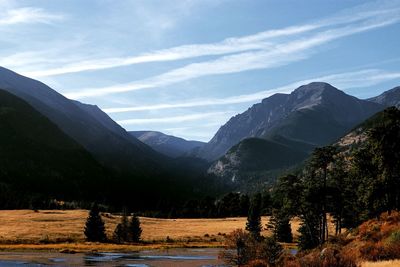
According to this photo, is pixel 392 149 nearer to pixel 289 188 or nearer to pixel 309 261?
pixel 289 188

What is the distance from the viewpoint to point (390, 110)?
7738 centimetres

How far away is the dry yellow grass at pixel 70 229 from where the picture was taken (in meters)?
118

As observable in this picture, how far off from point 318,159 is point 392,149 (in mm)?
12893

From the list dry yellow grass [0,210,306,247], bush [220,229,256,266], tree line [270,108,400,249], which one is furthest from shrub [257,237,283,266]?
dry yellow grass [0,210,306,247]

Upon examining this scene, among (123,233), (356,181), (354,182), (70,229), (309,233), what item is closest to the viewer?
(309,233)

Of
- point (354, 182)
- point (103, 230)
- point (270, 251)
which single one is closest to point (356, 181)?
point (354, 182)

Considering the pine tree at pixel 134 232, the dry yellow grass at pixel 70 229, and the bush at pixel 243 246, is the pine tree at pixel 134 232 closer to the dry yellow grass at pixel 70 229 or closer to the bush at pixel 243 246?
the dry yellow grass at pixel 70 229

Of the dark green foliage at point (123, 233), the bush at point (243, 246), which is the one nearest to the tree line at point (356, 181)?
the bush at point (243, 246)

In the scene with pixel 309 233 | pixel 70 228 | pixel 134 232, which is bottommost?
pixel 134 232

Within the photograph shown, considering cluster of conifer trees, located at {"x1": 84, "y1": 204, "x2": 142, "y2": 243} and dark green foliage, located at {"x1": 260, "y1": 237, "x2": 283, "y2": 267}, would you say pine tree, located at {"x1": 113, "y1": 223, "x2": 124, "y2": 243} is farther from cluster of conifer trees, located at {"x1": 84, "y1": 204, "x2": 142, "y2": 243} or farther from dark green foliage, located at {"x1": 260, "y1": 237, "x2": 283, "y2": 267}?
dark green foliage, located at {"x1": 260, "y1": 237, "x2": 283, "y2": 267}

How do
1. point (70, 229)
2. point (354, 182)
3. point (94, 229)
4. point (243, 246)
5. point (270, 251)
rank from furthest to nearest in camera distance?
point (70, 229), point (94, 229), point (354, 182), point (243, 246), point (270, 251)

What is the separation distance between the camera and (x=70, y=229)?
132875 mm

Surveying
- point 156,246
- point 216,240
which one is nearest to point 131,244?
point 156,246

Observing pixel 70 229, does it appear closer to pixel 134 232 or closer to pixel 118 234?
pixel 118 234
